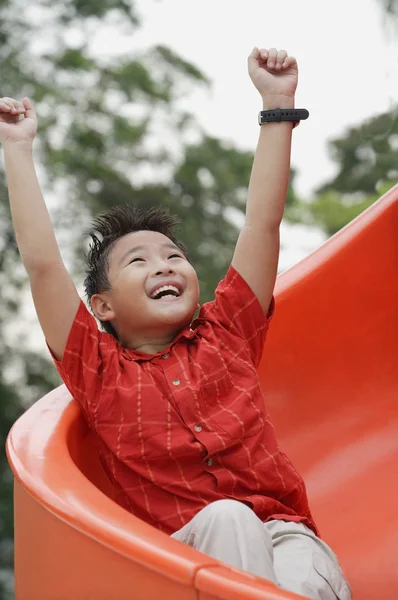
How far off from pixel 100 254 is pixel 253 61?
328 mm

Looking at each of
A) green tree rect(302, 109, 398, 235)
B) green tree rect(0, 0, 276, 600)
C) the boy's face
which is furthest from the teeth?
green tree rect(302, 109, 398, 235)

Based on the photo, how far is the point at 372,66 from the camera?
18.9 feet

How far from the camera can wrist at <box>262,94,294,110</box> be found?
1.14 m

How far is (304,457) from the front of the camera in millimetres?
1448

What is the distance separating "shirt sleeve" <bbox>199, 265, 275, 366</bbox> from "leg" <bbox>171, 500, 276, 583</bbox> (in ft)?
1.08

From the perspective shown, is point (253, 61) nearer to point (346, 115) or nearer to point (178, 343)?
point (178, 343)

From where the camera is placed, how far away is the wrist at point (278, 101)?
1.14 meters

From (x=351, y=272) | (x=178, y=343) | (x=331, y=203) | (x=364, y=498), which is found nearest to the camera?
(x=178, y=343)

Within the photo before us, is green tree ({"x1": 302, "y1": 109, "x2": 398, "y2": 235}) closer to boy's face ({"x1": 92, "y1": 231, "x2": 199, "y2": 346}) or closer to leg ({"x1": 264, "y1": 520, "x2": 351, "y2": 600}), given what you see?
boy's face ({"x1": 92, "y1": 231, "x2": 199, "y2": 346})

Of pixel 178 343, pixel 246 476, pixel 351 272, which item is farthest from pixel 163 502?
pixel 351 272

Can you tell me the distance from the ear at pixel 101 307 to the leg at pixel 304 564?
35 centimetres

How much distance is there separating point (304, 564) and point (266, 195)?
459 millimetres

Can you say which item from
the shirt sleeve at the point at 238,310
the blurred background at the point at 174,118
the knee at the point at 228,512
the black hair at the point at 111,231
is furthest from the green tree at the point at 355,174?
the knee at the point at 228,512

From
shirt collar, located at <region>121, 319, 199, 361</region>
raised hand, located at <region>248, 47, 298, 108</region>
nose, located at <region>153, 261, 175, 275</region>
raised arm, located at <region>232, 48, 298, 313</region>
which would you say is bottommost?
shirt collar, located at <region>121, 319, 199, 361</region>
